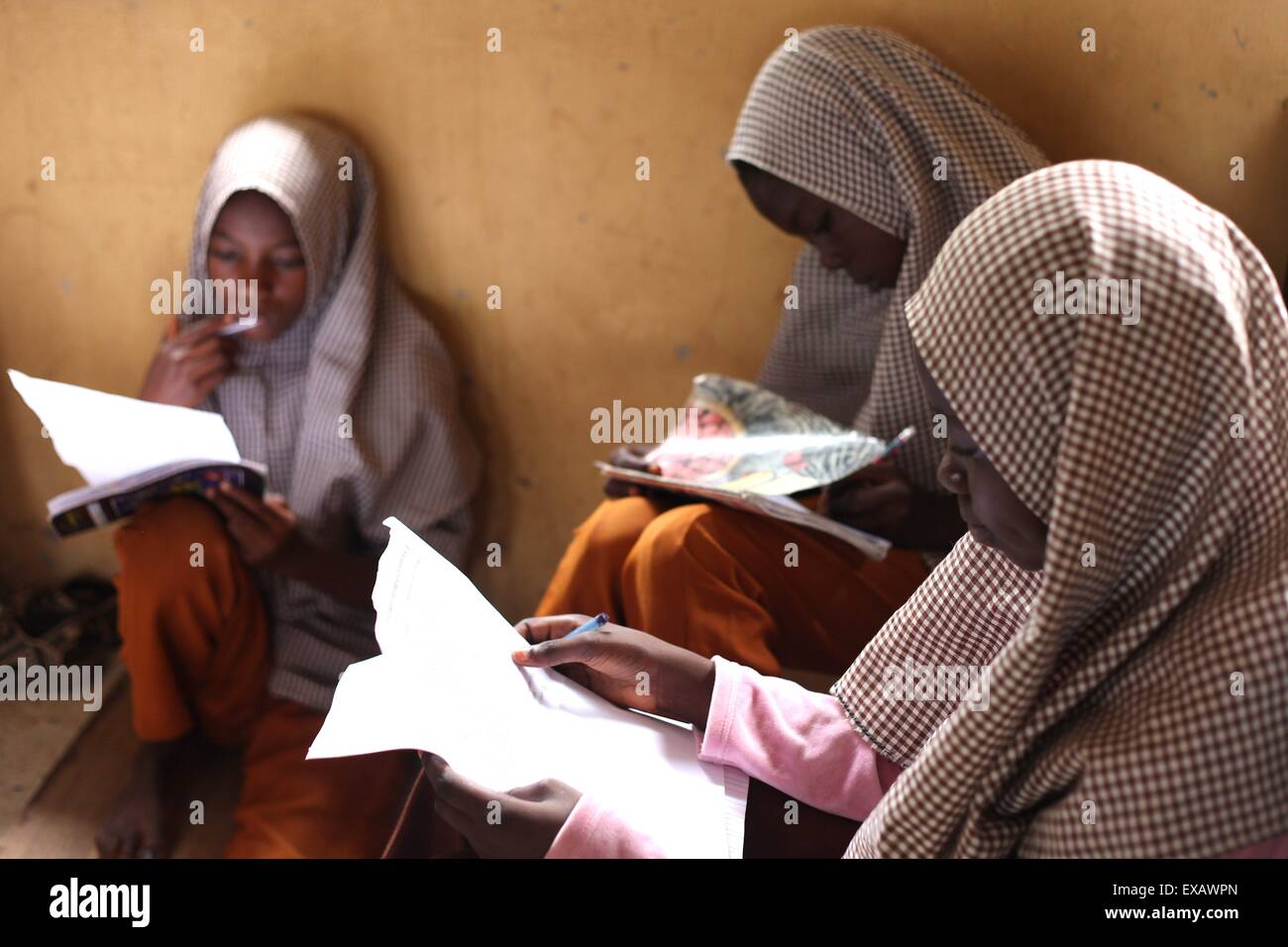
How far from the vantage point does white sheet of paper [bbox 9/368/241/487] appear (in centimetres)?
152

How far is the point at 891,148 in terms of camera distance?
1.64 meters

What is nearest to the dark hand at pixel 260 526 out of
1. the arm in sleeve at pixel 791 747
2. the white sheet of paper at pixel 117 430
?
the white sheet of paper at pixel 117 430

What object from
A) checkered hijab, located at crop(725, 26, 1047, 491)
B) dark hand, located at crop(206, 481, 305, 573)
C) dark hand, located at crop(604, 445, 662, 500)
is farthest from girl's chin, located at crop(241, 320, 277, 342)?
checkered hijab, located at crop(725, 26, 1047, 491)

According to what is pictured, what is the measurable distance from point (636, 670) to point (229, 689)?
1.03 metres

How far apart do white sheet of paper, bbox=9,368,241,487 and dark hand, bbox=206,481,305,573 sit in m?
0.13

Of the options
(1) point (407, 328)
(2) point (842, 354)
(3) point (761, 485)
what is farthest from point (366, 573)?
(2) point (842, 354)

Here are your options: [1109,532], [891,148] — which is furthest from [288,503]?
[1109,532]

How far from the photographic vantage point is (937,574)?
1.19 m

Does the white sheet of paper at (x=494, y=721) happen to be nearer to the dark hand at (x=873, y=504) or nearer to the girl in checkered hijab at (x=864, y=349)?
the girl in checkered hijab at (x=864, y=349)

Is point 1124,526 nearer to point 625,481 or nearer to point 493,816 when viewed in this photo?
point 493,816

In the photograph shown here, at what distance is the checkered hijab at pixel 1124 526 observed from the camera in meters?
0.78

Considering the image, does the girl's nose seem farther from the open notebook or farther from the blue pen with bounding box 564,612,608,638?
the open notebook

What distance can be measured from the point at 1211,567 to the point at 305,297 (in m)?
1.50
